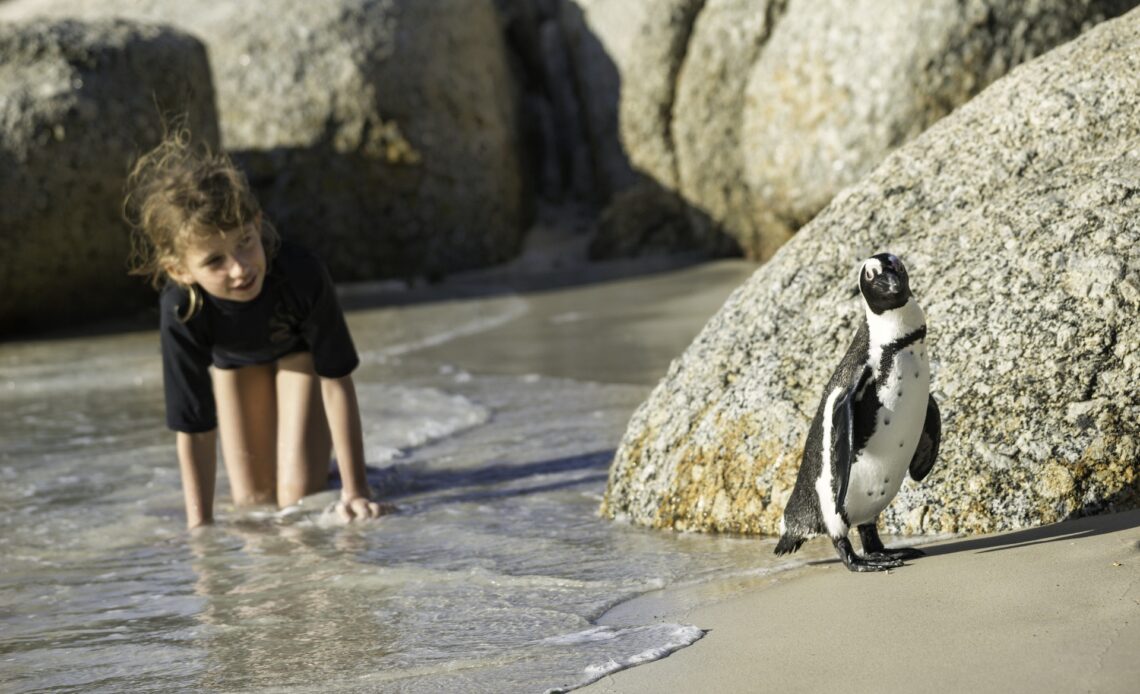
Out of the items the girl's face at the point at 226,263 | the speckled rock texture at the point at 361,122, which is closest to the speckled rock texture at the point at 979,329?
the girl's face at the point at 226,263

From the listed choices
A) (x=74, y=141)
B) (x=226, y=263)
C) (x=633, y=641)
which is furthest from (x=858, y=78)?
(x=633, y=641)

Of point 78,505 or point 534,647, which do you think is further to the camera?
point 78,505

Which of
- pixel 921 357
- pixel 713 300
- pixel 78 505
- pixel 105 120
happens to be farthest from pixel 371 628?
pixel 105 120

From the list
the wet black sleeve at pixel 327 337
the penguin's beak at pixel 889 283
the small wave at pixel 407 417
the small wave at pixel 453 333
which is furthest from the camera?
the small wave at pixel 453 333

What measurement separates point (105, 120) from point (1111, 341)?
9.85 m

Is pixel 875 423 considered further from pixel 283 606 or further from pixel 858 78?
pixel 858 78

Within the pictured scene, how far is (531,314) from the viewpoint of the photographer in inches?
436

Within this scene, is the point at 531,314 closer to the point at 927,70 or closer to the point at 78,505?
the point at 927,70

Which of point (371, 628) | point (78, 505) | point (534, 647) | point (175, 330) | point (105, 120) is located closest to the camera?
point (534, 647)

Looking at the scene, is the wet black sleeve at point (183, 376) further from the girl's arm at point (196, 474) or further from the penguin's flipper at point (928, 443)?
the penguin's flipper at point (928, 443)

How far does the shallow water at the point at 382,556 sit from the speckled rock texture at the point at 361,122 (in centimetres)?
545

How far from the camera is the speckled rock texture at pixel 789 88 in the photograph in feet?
32.4

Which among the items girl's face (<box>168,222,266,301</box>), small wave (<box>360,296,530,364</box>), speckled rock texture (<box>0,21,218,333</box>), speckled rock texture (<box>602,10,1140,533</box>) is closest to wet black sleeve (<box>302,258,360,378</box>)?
girl's face (<box>168,222,266,301</box>)

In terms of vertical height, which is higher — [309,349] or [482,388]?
[309,349]
